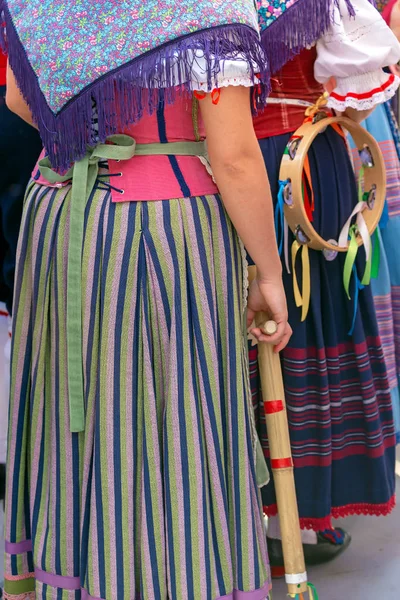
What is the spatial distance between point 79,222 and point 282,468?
0.67 metres

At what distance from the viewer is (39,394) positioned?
1474 millimetres

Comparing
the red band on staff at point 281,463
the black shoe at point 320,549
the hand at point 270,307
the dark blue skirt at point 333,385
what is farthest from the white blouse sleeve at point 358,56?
the black shoe at point 320,549

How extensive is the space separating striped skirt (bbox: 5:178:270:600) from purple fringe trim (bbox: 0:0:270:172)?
0.11 m

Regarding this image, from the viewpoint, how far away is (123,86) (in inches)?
49.8

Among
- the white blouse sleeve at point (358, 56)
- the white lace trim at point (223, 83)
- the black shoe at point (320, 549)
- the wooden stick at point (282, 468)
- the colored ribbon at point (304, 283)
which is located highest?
the white blouse sleeve at point (358, 56)

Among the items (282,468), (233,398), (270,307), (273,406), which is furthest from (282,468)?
(270,307)

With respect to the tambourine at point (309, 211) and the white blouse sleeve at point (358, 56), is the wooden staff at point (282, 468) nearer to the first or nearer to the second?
the tambourine at point (309, 211)

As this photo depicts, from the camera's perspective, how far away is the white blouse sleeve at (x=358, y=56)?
1.68 meters

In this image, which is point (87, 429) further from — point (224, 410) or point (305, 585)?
point (305, 585)

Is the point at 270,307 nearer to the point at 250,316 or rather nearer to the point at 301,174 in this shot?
the point at 250,316

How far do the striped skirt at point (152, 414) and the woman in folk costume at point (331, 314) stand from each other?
45 cm

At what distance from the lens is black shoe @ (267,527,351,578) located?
82.4 inches

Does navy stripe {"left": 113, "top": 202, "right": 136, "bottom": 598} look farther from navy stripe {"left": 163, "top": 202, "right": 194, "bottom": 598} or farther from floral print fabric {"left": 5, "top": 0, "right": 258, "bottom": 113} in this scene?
floral print fabric {"left": 5, "top": 0, "right": 258, "bottom": 113}

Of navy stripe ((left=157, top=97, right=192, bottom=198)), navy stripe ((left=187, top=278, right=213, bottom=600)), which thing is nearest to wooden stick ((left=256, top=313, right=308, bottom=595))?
navy stripe ((left=187, top=278, right=213, bottom=600))
